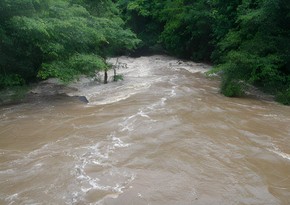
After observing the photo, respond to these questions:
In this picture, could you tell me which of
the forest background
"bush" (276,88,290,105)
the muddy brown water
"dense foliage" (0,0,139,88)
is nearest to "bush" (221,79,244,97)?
the forest background

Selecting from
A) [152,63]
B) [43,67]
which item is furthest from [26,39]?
[152,63]

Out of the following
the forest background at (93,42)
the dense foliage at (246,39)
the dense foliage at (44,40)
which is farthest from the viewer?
the dense foliage at (246,39)

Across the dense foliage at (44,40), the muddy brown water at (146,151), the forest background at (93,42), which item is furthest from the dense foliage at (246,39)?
the dense foliage at (44,40)

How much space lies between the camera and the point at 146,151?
23.9ft

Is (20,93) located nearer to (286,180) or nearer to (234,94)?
(234,94)

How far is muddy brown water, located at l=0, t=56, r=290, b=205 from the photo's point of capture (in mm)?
5520

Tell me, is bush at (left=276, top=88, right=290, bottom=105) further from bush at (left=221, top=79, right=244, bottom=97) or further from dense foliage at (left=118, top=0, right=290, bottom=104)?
bush at (left=221, top=79, right=244, bottom=97)

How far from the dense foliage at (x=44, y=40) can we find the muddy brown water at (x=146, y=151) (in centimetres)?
132

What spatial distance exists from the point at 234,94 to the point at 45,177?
8851 mm

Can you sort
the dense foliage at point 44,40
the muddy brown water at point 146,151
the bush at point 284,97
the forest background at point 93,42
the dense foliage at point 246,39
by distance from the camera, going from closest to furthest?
the muddy brown water at point 146,151 → the dense foliage at point 44,40 → the forest background at point 93,42 → the bush at point 284,97 → the dense foliage at point 246,39

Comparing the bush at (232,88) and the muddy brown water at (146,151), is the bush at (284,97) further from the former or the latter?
the bush at (232,88)

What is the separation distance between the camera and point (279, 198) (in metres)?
5.39

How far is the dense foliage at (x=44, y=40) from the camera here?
36.4 feet

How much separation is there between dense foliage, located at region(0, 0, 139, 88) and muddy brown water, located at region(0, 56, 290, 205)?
4.32ft
